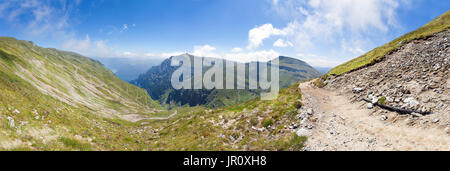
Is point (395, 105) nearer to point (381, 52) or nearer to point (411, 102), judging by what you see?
Result: point (411, 102)

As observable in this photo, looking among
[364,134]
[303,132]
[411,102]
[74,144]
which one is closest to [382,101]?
[411,102]

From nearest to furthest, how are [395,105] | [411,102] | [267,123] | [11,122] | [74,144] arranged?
[11,122]
[411,102]
[74,144]
[395,105]
[267,123]

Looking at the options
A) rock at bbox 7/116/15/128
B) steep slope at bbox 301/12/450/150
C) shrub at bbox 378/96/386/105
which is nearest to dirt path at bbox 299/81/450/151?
steep slope at bbox 301/12/450/150

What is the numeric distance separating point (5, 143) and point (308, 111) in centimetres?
3117

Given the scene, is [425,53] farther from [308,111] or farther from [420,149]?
[420,149]

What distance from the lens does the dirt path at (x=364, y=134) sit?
1273cm

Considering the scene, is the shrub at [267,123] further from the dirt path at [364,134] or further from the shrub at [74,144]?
the shrub at [74,144]

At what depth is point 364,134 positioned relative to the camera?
15.8 meters

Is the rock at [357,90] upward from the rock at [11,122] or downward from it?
upward

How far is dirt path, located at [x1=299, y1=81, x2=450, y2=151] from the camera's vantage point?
41.8ft

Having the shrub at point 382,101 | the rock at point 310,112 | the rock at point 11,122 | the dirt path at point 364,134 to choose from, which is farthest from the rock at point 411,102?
the rock at point 11,122

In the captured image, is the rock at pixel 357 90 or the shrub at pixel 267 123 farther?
the rock at pixel 357 90
